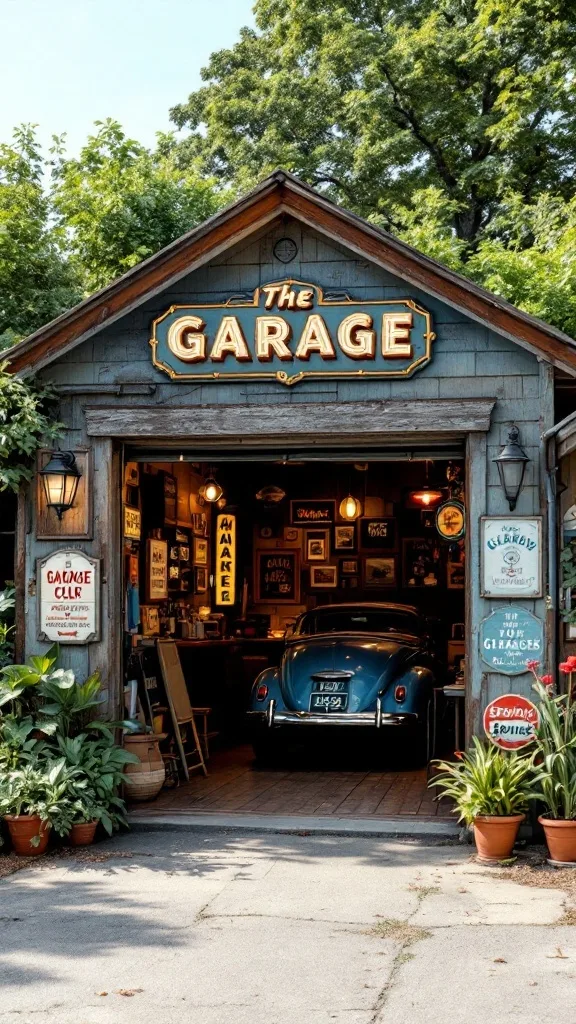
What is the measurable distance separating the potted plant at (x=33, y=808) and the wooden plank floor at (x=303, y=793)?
3.91 ft

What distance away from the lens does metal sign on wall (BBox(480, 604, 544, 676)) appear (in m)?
8.45

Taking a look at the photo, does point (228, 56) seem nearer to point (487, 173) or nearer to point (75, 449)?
point (487, 173)

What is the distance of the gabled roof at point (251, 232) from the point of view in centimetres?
850

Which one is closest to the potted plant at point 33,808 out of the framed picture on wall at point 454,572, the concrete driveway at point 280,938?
the concrete driveway at point 280,938

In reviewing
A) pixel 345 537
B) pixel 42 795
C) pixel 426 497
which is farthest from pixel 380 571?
pixel 42 795

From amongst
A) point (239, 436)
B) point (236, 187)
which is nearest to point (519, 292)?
point (239, 436)

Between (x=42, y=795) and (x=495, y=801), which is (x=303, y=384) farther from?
(x=42, y=795)

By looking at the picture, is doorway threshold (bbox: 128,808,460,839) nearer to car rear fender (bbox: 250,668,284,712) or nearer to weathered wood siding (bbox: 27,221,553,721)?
weathered wood siding (bbox: 27,221,553,721)

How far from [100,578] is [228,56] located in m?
21.2

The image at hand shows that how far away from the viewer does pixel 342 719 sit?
35.3 feet

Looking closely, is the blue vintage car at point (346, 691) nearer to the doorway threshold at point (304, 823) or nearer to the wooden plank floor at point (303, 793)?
the wooden plank floor at point (303, 793)

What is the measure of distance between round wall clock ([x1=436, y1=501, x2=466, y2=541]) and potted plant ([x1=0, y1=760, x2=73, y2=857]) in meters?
5.46

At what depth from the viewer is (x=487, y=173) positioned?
2256cm

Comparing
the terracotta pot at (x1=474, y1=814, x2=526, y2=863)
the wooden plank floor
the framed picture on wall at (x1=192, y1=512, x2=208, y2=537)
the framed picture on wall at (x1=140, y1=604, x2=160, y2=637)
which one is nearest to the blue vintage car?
the wooden plank floor
